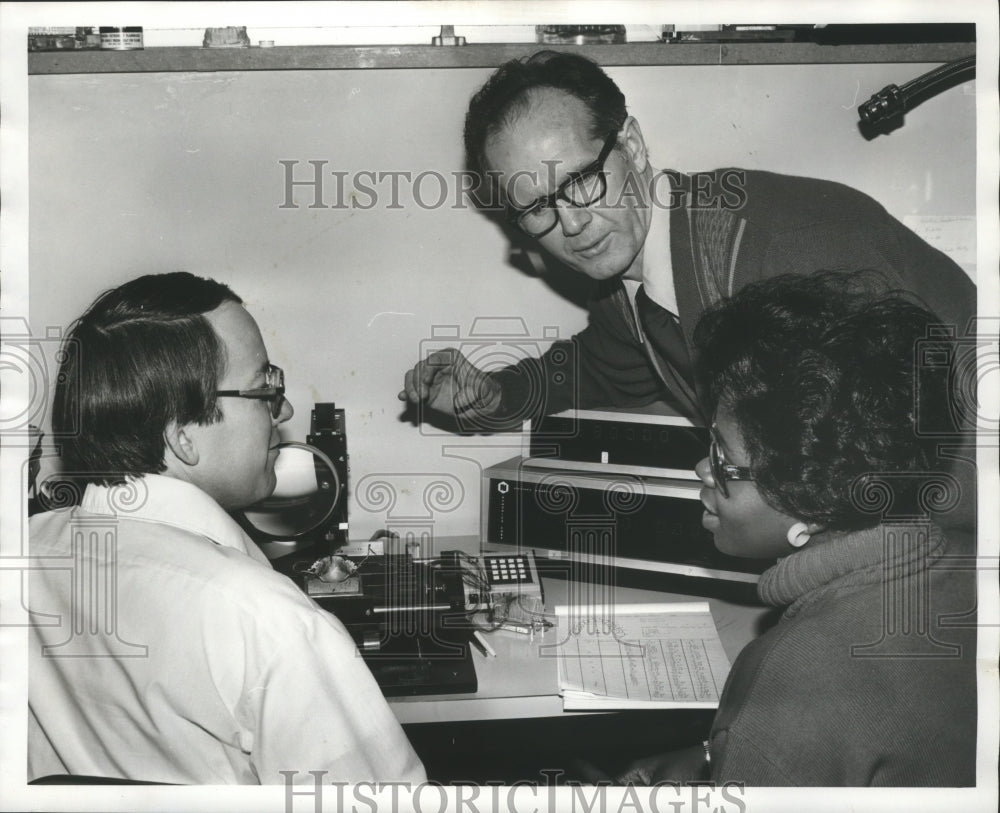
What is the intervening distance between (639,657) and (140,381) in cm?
86

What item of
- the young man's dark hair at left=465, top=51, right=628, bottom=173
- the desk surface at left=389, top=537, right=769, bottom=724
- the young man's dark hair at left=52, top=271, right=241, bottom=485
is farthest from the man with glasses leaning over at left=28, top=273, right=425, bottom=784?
the young man's dark hair at left=465, top=51, right=628, bottom=173

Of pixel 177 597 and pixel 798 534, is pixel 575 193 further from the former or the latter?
pixel 177 597

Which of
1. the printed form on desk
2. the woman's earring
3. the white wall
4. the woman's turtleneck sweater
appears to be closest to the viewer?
the woman's turtleneck sweater

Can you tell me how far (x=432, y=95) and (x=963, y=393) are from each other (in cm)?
97

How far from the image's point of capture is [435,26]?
1.18 meters

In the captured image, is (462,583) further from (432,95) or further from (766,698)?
(432,95)

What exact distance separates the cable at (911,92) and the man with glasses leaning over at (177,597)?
110cm

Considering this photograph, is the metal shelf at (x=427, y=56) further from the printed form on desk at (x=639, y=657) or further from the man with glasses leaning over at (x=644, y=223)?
the printed form on desk at (x=639, y=657)

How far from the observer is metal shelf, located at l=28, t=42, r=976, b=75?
1253mm

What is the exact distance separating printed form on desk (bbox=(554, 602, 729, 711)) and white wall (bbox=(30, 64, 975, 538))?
0.35 metres

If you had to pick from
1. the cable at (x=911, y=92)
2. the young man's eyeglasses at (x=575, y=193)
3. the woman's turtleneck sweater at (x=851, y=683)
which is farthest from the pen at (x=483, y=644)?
the cable at (x=911, y=92)

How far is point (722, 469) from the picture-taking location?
1.09 metres

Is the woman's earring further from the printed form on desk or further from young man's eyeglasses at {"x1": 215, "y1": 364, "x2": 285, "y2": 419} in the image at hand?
young man's eyeglasses at {"x1": 215, "y1": 364, "x2": 285, "y2": 419}

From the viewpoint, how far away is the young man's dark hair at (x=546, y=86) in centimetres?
123
